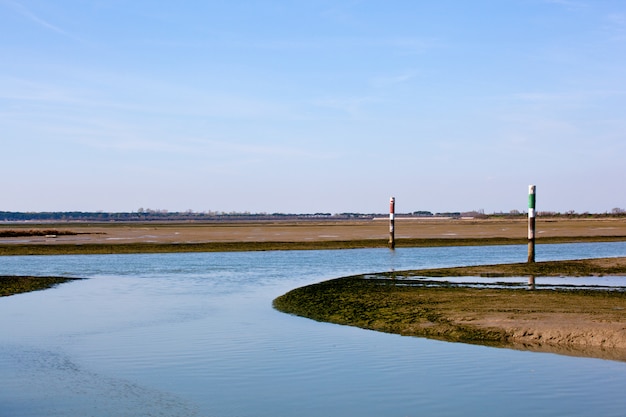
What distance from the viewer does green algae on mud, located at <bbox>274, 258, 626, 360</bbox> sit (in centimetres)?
1514

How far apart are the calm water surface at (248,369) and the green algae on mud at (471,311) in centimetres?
88

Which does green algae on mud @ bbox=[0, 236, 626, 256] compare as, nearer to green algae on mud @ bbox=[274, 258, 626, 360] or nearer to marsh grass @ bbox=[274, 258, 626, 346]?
marsh grass @ bbox=[274, 258, 626, 346]

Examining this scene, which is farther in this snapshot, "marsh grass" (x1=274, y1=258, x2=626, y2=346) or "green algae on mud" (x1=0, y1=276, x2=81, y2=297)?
"green algae on mud" (x1=0, y1=276, x2=81, y2=297)

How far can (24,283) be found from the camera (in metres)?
29.0

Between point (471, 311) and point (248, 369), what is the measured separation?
723 centimetres

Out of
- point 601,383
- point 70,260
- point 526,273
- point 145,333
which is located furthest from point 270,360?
point 70,260

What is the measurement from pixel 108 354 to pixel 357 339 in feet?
16.7

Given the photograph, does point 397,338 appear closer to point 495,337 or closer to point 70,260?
point 495,337

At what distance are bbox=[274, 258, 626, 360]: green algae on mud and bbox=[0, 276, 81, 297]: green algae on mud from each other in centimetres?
1000

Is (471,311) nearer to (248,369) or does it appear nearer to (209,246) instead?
(248,369)

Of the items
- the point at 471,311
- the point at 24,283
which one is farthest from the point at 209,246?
the point at 471,311

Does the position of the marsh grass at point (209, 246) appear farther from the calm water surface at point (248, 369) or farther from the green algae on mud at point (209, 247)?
the calm water surface at point (248, 369)

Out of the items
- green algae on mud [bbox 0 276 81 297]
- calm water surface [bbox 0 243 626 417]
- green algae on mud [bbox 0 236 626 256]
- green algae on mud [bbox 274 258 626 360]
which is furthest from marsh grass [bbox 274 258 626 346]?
green algae on mud [bbox 0 236 626 256]

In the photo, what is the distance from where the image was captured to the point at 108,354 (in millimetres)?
14945
